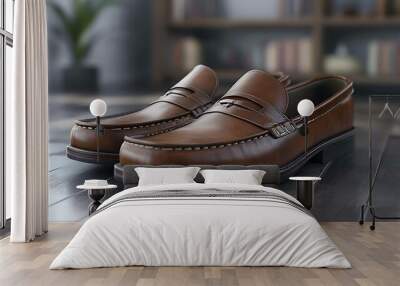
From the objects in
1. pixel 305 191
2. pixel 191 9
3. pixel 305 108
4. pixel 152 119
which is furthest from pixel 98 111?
pixel 305 191

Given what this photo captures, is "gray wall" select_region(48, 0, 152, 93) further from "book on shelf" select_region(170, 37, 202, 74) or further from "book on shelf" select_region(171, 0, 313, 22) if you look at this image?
"book on shelf" select_region(171, 0, 313, 22)

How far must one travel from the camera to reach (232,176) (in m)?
6.08

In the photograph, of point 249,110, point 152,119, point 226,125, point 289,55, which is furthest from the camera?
point 289,55

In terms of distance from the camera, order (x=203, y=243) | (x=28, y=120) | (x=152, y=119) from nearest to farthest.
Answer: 1. (x=203, y=243)
2. (x=28, y=120)
3. (x=152, y=119)

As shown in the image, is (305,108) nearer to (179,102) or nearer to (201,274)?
(179,102)

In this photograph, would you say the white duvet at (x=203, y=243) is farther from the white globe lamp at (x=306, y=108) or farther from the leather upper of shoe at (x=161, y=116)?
the white globe lamp at (x=306, y=108)

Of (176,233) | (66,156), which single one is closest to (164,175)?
(66,156)

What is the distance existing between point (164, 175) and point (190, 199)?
4.04ft

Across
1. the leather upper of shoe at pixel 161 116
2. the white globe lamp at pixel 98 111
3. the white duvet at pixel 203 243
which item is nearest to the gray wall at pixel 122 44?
the leather upper of shoe at pixel 161 116

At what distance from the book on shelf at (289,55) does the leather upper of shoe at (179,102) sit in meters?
0.55

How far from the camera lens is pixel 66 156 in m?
6.77

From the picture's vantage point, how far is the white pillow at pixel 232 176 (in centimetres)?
604

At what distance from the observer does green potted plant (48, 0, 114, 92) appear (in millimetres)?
6938

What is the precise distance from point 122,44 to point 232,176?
1.76m
